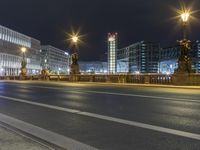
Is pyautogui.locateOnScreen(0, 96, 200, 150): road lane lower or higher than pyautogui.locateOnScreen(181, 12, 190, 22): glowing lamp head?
lower

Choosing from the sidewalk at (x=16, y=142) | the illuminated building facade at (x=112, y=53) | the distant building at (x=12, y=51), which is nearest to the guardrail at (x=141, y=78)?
the sidewalk at (x=16, y=142)

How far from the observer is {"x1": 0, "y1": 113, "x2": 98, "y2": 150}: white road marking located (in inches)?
316

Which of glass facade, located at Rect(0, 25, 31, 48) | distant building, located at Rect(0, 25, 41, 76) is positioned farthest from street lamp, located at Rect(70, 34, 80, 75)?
glass facade, located at Rect(0, 25, 31, 48)

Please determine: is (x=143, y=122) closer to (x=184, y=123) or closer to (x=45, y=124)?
(x=184, y=123)

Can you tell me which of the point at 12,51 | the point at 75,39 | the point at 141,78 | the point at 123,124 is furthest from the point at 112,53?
the point at 123,124

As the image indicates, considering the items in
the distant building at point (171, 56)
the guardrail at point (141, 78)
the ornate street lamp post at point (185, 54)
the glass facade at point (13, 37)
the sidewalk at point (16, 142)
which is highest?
the glass facade at point (13, 37)

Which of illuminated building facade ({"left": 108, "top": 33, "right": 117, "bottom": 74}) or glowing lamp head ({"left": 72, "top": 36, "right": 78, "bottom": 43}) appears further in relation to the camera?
illuminated building facade ({"left": 108, "top": 33, "right": 117, "bottom": 74})

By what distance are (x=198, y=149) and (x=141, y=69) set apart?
19094cm

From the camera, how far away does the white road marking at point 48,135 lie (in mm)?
8016

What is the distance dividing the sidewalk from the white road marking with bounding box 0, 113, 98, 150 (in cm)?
35

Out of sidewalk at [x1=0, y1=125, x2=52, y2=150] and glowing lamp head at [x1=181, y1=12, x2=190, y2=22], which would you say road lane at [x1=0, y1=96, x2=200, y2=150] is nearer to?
sidewalk at [x1=0, y1=125, x2=52, y2=150]

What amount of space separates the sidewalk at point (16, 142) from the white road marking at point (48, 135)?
346mm

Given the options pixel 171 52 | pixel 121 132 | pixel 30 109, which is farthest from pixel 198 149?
pixel 171 52

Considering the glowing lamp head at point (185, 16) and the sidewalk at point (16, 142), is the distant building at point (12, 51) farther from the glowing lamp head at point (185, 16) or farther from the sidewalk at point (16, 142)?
the sidewalk at point (16, 142)
